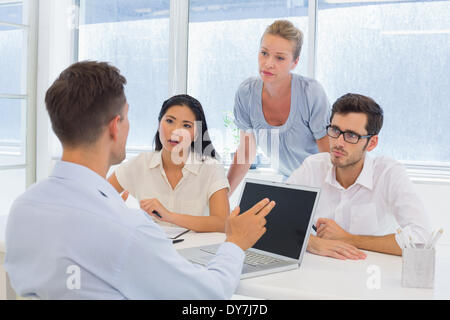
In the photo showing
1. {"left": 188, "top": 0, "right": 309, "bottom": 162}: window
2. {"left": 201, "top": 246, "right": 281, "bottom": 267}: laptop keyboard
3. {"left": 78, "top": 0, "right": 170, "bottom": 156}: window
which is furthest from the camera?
{"left": 78, "top": 0, "right": 170, "bottom": 156}: window

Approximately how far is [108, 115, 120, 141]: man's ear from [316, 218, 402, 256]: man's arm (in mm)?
946

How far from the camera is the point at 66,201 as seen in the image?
40.3 inches

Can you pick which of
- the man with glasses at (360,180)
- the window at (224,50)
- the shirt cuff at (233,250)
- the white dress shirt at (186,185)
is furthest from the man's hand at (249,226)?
the window at (224,50)

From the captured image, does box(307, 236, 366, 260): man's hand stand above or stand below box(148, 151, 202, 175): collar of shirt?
below

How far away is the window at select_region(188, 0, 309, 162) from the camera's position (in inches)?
168

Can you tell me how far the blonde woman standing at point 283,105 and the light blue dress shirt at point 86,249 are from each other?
1.77 metres

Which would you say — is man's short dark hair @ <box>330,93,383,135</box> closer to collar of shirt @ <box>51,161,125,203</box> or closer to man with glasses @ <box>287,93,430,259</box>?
man with glasses @ <box>287,93,430,259</box>

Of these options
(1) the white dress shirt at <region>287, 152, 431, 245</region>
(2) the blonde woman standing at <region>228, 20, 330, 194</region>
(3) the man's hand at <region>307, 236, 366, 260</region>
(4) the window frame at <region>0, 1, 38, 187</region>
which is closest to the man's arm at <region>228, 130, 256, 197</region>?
(2) the blonde woman standing at <region>228, 20, 330, 194</region>

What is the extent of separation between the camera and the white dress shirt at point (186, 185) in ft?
7.57

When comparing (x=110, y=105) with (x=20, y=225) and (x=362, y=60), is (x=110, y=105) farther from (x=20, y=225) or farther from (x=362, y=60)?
(x=362, y=60)

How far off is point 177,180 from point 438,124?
94.7 inches

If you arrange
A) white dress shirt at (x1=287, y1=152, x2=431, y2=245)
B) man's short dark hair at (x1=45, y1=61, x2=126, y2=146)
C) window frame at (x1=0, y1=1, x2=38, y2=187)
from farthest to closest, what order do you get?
window frame at (x1=0, y1=1, x2=38, y2=187) → white dress shirt at (x1=287, y1=152, x2=431, y2=245) → man's short dark hair at (x1=45, y1=61, x2=126, y2=146)

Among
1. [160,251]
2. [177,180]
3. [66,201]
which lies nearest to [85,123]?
[66,201]

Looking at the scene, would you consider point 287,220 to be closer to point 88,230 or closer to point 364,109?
point 364,109
